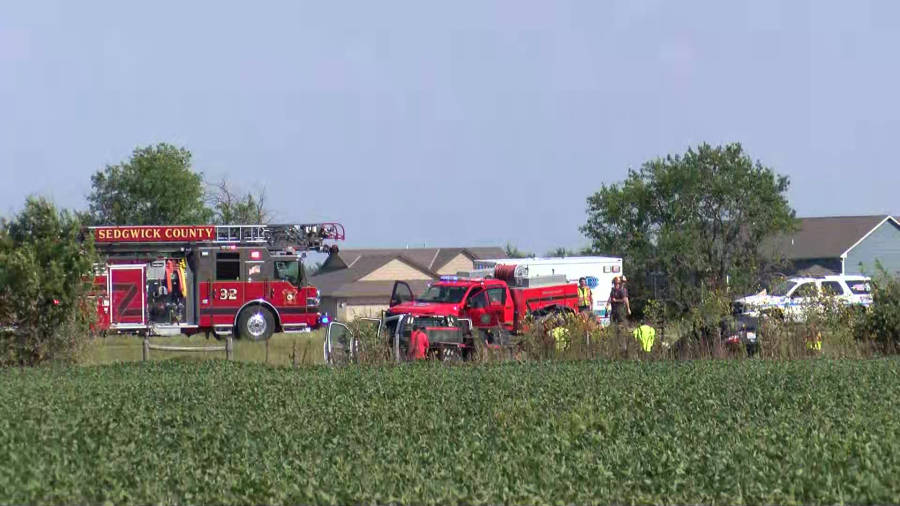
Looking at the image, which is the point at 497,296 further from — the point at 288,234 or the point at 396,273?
Result: the point at 396,273

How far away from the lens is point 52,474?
32.1 ft

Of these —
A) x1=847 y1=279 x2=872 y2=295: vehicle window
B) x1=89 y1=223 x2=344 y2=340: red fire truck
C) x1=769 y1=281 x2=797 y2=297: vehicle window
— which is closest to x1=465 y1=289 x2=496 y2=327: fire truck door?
x1=89 y1=223 x2=344 y2=340: red fire truck

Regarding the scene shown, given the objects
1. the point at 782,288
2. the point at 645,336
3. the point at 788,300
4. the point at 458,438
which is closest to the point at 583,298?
the point at 782,288

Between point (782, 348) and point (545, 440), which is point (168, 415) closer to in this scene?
point (545, 440)

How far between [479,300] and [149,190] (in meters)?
27.5

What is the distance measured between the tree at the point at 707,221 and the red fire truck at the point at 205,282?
2272cm

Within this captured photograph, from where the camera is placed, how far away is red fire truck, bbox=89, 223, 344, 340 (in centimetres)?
3170

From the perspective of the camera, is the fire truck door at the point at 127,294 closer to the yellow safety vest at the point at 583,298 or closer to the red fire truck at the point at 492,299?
the red fire truck at the point at 492,299

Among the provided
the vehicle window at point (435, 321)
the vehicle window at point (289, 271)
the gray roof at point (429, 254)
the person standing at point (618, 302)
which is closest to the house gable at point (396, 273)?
the gray roof at point (429, 254)

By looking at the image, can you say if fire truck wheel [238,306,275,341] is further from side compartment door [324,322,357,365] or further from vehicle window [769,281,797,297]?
vehicle window [769,281,797,297]

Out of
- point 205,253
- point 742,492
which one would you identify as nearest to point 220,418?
point 742,492

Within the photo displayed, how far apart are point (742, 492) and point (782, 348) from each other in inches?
583

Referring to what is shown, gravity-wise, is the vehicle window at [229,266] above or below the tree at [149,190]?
below

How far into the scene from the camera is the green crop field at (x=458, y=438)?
926cm
